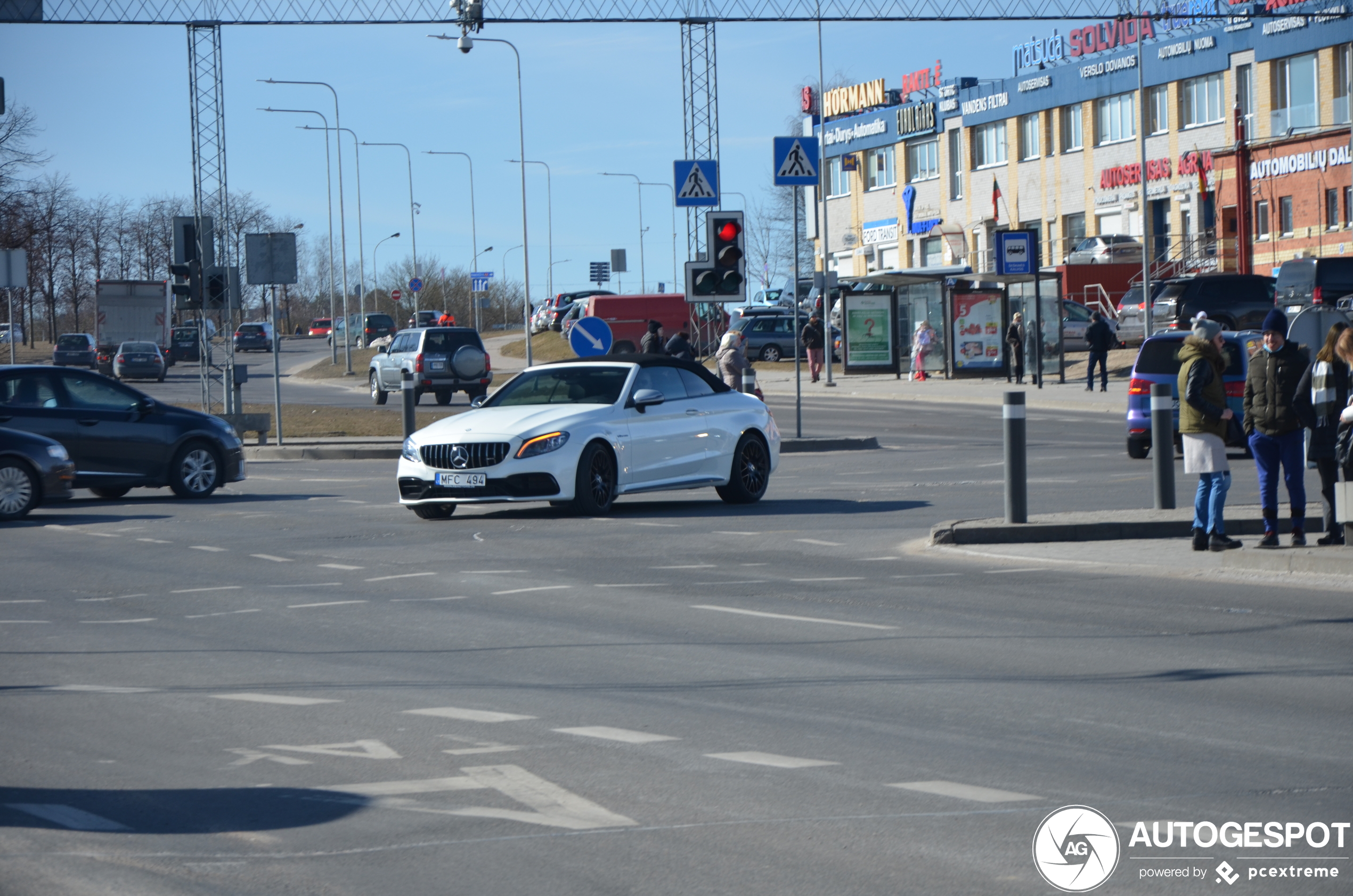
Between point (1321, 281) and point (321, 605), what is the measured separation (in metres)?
33.7

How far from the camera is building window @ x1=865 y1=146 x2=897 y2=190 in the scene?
3536 inches

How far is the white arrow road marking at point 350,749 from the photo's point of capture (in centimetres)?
664

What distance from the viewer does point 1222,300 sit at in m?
43.8

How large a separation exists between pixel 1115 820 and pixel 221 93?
31.1 m

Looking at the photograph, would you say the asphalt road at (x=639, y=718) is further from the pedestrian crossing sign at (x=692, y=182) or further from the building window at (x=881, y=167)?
the building window at (x=881, y=167)

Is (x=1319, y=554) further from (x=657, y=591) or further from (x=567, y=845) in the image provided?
(x=567, y=845)

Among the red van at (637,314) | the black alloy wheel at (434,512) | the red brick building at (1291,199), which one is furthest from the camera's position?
the red brick building at (1291,199)

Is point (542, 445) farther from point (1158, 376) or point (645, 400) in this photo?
point (1158, 376)

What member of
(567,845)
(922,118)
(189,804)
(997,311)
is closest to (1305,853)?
(567,845)

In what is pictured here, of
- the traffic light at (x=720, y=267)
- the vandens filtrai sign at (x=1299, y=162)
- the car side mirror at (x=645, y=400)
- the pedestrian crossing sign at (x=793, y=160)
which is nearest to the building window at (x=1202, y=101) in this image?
the vandens filtrai sign at (x=1299, y=162)

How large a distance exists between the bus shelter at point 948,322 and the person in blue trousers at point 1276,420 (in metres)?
32.4

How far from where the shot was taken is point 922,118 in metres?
85.4

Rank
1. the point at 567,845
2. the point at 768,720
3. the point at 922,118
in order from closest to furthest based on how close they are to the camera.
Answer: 1. the point at 567,845
2. the point at 768,720
3. the point at 922,118

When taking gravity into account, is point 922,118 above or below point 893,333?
above
